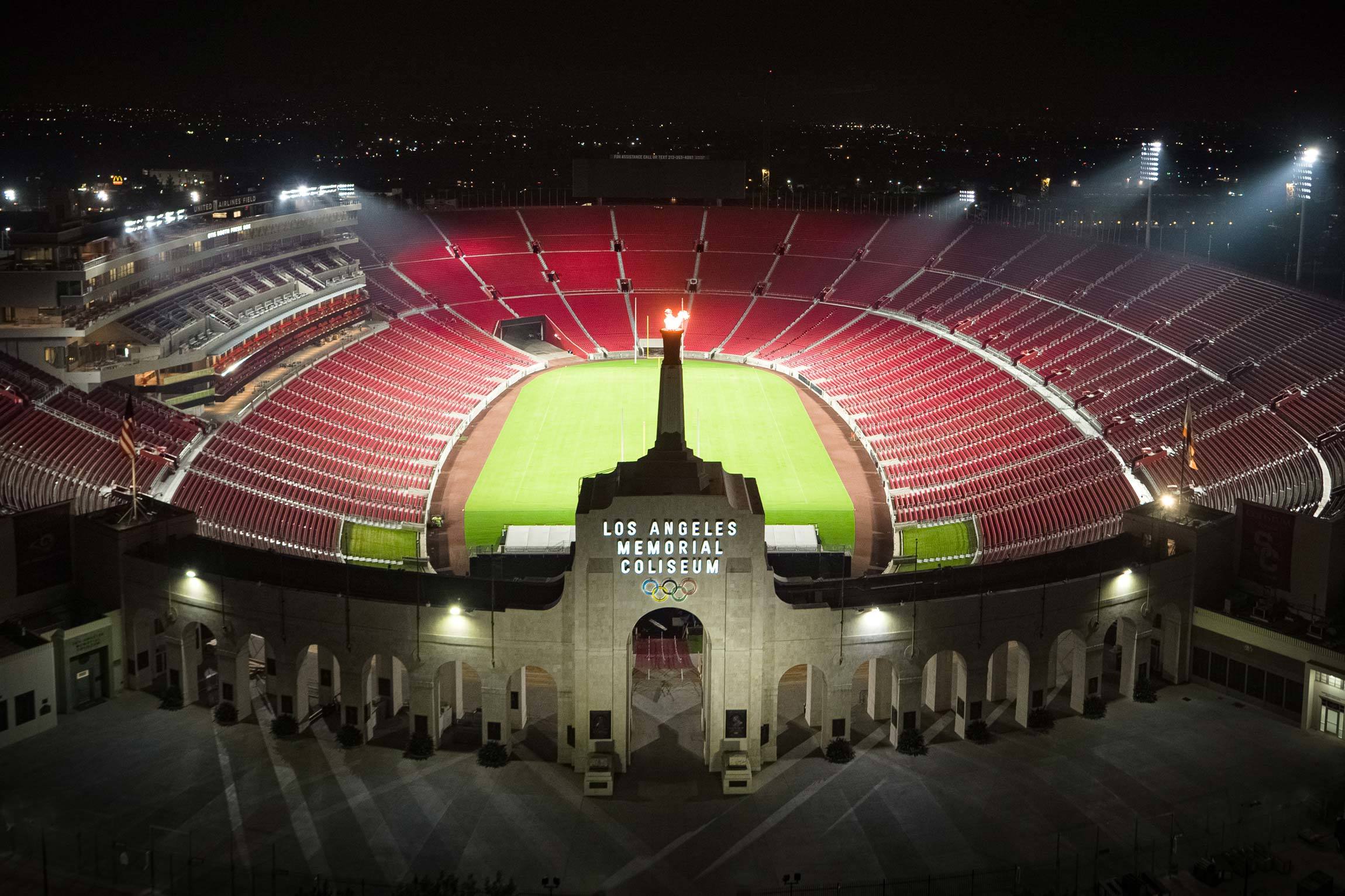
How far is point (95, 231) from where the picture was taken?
54.2 metres

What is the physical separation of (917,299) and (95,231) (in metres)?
49.2

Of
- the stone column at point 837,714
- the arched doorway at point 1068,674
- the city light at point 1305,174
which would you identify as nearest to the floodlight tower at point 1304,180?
the city light at point 1305,174

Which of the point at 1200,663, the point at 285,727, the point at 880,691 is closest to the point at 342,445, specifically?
the point at 285,727

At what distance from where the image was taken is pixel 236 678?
1351 inches

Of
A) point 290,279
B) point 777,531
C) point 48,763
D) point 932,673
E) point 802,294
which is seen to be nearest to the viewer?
point 48,763

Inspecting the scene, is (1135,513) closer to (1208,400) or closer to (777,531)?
(777,531)

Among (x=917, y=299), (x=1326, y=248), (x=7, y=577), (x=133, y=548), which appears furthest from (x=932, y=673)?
(x=1326, y=248)

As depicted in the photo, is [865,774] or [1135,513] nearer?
[865,774]

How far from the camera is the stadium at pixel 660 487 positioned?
32.8m

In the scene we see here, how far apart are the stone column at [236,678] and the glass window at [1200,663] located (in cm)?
2543

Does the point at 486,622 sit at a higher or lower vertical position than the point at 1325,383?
lower

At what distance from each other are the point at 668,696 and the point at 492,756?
5837 mm

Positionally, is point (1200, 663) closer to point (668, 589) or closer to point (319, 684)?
point (668, 589)

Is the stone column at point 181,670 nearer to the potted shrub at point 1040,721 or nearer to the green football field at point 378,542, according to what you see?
the green football field at point 378,542
